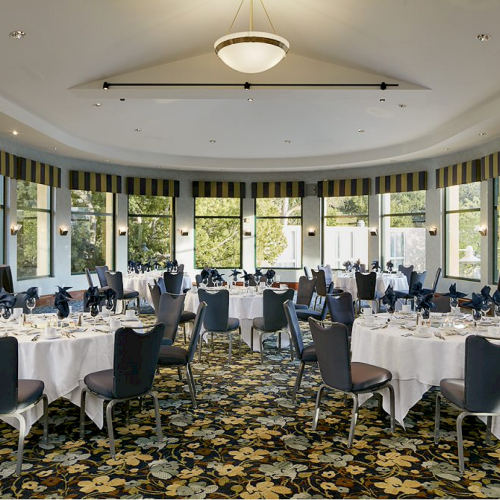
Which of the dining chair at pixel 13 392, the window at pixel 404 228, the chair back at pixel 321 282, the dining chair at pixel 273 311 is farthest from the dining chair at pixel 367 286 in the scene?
the dining chair at pixel 13 392

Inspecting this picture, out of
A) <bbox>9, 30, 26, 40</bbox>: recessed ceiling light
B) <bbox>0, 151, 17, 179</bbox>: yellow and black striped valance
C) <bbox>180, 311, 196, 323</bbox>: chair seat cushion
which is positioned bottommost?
<bbox>180, 311, 196, 323</bbox>: chair seat cushion

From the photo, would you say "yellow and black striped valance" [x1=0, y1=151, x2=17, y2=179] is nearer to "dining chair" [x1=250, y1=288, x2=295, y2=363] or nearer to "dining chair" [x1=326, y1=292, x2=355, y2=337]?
"dining chair" [x1=250, y1=288, x2=295, y2=363]

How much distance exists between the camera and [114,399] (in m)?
4.05

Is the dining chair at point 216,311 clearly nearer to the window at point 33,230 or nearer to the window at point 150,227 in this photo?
the window at point 33,230

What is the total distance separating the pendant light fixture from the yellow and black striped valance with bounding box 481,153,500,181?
7502 millimetres

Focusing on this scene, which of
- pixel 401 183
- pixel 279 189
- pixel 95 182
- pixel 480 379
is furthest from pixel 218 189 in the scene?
pixel 480 379

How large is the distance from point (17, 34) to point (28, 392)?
15.1ft

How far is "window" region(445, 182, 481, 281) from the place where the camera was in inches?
489

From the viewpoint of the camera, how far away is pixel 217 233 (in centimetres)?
1669

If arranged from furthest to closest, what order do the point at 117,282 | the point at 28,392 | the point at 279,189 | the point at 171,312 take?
1. the point at 279,189
2. the point at 117,282
3. the point at 171,312
4. the point at 28,392

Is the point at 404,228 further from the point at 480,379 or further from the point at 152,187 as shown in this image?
the point at 480,379

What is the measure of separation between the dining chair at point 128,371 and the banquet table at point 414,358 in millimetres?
2071

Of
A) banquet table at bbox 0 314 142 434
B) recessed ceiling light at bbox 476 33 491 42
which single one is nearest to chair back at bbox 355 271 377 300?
recessed ceiling light at bbox 476 33 491 42

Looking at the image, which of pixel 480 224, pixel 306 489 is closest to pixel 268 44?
pixel 306 489
